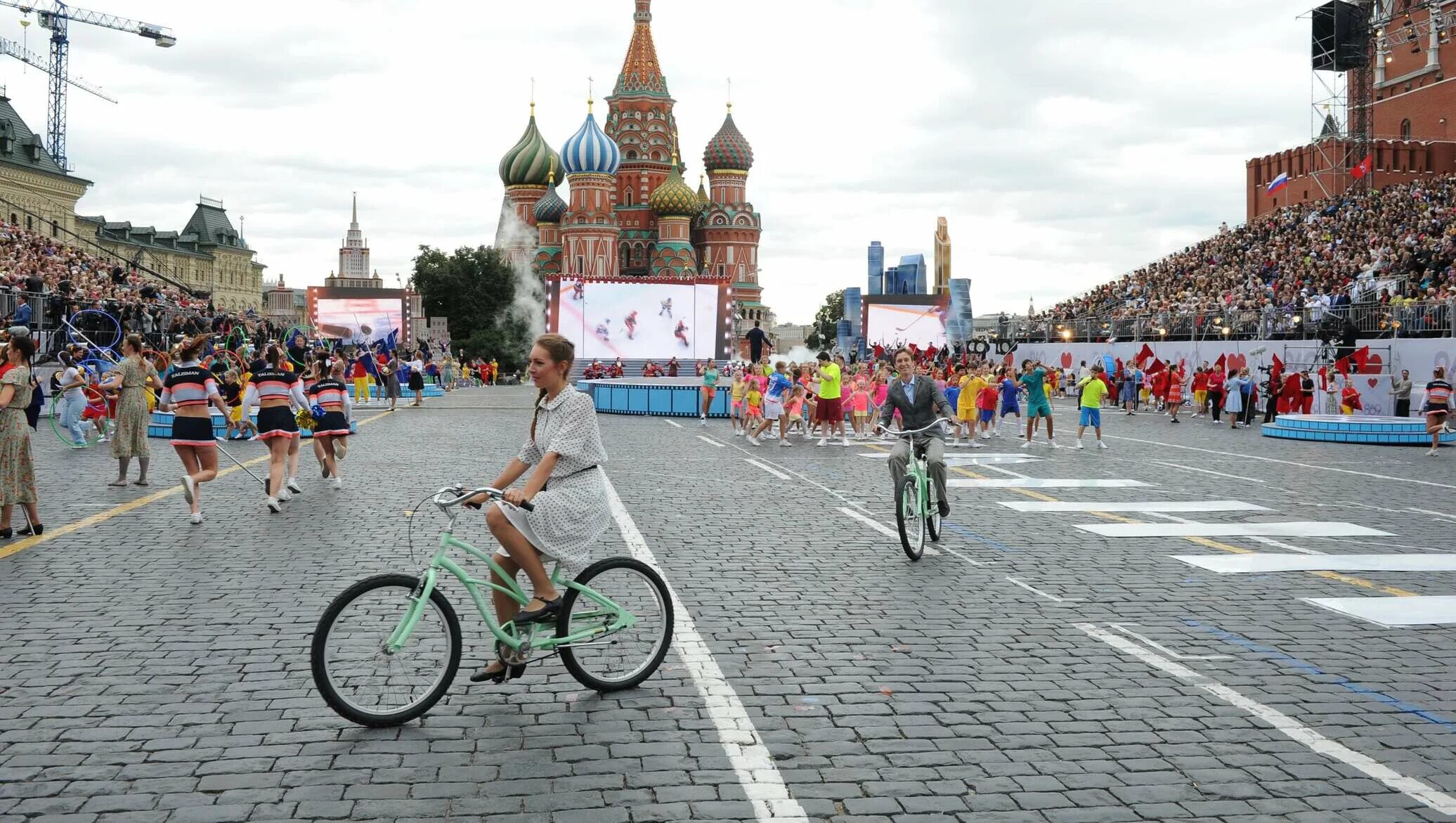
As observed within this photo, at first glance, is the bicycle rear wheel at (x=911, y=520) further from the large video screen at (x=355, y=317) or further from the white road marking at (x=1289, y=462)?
the large video screen at (x=355, y=317)

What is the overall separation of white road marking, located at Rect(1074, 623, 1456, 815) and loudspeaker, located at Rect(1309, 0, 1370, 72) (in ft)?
162

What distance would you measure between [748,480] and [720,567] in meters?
6.58

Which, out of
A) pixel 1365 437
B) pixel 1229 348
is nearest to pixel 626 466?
pixel 1365 437

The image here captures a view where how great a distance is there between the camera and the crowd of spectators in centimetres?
3031

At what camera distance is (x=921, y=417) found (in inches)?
413

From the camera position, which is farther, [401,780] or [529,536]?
[529,536]

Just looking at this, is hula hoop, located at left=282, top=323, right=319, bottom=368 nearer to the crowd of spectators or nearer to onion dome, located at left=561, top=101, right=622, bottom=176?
the crowd of spectators

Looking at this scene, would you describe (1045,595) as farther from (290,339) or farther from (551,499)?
(290,339)

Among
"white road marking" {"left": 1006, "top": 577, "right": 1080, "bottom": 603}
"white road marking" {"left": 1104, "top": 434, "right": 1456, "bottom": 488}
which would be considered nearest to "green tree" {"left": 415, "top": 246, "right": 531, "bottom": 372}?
"white road marking" {"left": 1104, "top": 434, "right": 1456, "bottom": 488}

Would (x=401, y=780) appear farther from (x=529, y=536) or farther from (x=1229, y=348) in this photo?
(x=1229, y=348)

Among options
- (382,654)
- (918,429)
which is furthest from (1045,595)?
(382,654)

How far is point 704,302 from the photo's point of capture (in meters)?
51.0

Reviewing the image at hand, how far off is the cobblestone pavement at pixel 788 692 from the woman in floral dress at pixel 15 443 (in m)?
0.50

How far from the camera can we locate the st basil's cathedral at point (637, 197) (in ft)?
302
